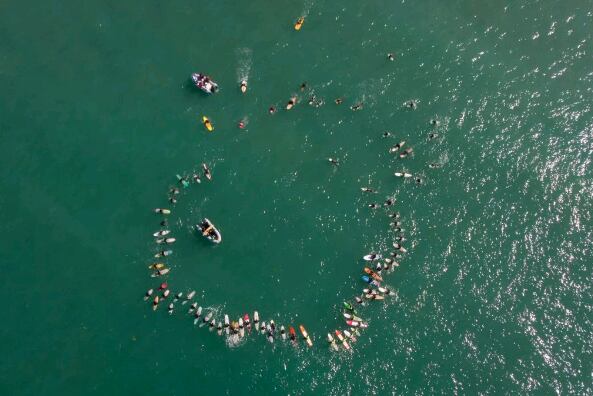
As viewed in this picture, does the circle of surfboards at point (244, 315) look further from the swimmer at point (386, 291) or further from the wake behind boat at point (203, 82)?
the wake behind boat at point (203, 82)

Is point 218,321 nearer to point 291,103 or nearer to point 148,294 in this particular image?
point 148,294

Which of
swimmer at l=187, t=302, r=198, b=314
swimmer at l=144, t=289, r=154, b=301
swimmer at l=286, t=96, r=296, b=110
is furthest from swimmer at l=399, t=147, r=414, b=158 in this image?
swimmer at l=144, t=289, r=154, b=301

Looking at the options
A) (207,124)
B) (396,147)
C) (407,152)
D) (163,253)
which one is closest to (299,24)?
(207,124)

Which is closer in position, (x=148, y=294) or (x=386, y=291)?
(x=148, y=294)

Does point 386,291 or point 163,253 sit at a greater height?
point 163,253

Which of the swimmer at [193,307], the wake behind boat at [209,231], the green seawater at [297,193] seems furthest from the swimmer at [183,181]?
the swimmer at [193,307]
